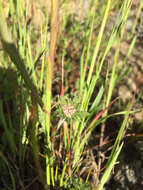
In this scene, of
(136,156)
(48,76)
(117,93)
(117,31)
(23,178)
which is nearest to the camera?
(48,76)

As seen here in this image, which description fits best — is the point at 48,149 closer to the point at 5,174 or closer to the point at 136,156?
the point at 5,174

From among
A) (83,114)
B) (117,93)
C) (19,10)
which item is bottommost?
(117,93)

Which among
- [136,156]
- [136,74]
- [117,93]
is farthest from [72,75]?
[136,156]

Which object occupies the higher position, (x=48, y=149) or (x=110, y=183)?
(x=48, y=149)

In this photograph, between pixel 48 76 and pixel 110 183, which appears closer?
pixel 48 76

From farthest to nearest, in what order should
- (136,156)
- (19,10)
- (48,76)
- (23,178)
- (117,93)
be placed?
(117,93), (136,156), (23,178), (19,10), (48,76)

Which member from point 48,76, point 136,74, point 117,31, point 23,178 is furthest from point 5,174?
point 136,74

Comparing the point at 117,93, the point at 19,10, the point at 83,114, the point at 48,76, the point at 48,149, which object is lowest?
the point at 117,93

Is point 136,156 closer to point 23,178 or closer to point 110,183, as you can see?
point 110,183

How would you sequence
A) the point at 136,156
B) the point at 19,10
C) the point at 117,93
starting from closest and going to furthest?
the point at 19,10 → the point at 136,156 → the point at 117,93
